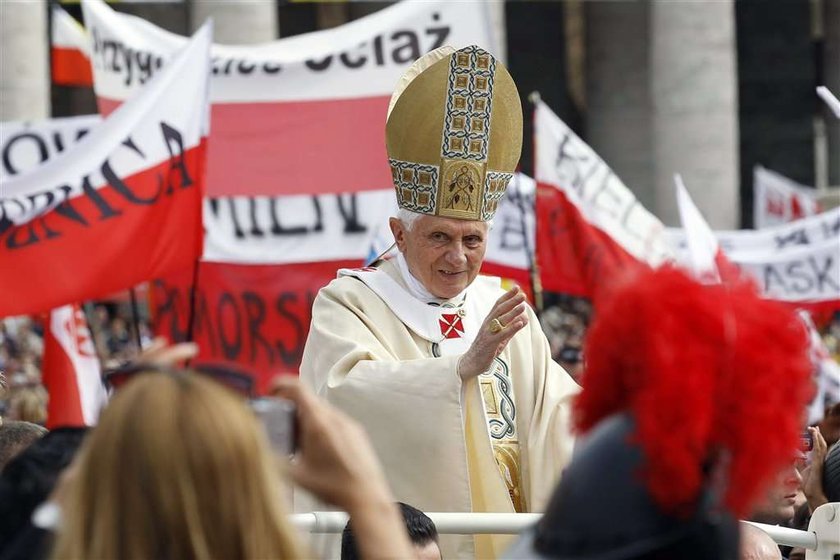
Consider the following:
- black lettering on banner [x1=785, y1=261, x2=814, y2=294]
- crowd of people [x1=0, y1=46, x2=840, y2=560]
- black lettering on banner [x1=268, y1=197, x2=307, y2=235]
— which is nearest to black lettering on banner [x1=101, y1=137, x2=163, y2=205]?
black lettering on banner [x1=268, y1=197, x2=307, y2=235]

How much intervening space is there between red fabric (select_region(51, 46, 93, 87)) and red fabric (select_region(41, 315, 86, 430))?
5516mm

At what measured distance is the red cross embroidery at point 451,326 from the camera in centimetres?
557

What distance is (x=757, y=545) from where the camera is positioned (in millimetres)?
4605

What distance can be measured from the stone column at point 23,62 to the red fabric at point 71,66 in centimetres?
1122

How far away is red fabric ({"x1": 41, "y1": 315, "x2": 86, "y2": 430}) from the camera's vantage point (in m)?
9.33

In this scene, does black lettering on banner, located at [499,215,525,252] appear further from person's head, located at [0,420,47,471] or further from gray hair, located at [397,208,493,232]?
person's head, located at [0,420,47,471]

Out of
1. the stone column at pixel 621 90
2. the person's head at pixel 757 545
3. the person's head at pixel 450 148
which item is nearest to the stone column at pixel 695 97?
the stone column at pixel 621 90

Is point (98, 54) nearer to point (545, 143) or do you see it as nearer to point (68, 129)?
point (68, 129)

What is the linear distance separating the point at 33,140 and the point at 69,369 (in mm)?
1880

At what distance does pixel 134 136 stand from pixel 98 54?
219 centimetres

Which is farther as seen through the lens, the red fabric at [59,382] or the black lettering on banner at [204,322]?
the black lettering on banner at [204,322]

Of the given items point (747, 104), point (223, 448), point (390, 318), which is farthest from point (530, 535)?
point (747, 104)

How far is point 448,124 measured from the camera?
579 centimetres

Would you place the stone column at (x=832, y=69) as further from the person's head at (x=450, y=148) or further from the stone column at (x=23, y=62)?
the person's head at (x=450, y=148)
